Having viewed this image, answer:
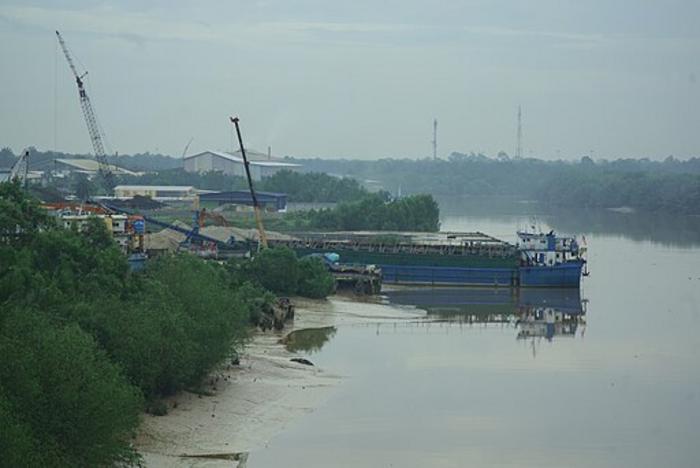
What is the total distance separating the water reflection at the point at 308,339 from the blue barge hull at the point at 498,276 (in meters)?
16.9

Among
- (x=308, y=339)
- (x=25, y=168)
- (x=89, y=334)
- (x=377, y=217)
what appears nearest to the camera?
(x=89, y=334)

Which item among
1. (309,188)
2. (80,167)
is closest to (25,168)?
(309,188)

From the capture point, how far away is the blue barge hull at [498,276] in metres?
60.8

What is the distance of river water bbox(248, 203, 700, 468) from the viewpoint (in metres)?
27.4

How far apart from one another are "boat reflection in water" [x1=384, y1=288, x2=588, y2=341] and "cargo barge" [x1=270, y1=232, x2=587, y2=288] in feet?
2.46

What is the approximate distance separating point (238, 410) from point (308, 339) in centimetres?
1260

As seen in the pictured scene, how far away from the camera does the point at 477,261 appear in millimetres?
62062

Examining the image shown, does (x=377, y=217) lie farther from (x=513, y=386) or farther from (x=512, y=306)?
(x=513, y=386)

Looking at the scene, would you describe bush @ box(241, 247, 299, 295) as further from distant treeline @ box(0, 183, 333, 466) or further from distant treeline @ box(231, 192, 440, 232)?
distant treeline @ box(231, 192, 440, 232)

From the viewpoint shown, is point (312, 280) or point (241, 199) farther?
point (241, 199)

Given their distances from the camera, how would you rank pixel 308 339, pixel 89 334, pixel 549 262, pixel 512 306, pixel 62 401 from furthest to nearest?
1. pixel 549 262
2. pixel 512 306
3. pixel 308 339
4. pixel 89 334
5. pixel 62 401

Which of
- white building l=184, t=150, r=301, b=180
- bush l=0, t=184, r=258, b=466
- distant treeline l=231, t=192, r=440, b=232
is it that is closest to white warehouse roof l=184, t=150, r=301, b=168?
white building l=184, t=150, r=301, b=180

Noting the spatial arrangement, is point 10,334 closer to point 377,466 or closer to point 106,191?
point 377,466

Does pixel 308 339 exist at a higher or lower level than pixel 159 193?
lower
